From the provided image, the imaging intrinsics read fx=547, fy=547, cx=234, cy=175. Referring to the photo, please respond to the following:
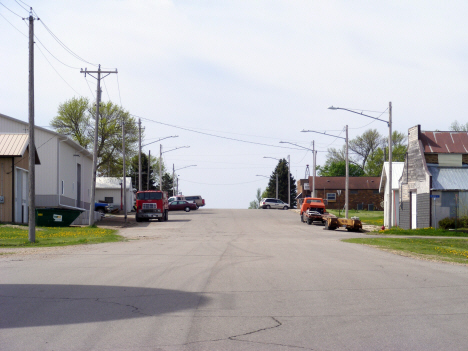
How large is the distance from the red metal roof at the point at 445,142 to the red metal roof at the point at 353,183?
1608 inches

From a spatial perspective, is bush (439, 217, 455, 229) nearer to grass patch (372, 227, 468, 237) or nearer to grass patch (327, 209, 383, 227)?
grass patch (372, 227, 468, 237)

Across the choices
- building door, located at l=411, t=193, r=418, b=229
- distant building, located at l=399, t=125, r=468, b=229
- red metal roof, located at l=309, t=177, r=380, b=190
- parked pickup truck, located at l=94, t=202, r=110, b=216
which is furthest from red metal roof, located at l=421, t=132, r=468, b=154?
red metal roof, located at l=309, t=177, r=380, b=190

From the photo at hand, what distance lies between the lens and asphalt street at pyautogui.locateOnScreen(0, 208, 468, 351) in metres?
6.70

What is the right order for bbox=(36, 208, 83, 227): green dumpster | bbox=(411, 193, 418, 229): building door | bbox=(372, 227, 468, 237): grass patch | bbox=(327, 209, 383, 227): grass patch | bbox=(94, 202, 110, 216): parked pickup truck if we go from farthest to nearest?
bbox=(94, 202, 110, 216): parked pickup truck
bbox=(327, 209, 383, 227): grass patch
bbox=(411, 193, 418, 229): building door
bbox=(36, 208, 83, 227): green dumpster
bbox=(372, 227, 468, 237): grass patch

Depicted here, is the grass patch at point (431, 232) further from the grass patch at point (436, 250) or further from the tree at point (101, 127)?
the tree at point (101, 127)

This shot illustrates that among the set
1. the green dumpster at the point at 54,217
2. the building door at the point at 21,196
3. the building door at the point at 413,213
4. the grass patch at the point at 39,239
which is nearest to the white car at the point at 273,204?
the building door at the point at 413,213

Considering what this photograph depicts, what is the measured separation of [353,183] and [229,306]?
74492 mm

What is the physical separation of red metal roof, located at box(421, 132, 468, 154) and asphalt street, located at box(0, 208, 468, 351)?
24501 mm

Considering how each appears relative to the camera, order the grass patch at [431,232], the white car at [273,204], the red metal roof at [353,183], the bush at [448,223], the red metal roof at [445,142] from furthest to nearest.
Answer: the red metal roof at [353,183] → the white car at [273,204] → the red metal roof at [445,142] → the bush at [448,223] → the grass patch at [431,232]

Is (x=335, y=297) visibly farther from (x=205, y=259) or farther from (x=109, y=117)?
(x=109, y=117)

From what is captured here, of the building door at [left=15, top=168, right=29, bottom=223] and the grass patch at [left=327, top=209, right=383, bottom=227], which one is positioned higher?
the building door at [left=15, top=168, right=29, bottom=223]

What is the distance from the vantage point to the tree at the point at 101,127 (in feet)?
237

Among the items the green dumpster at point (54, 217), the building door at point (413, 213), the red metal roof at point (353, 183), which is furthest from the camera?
the red metal roof at point (353, 183)

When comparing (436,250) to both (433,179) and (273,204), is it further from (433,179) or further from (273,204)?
(273,204)
